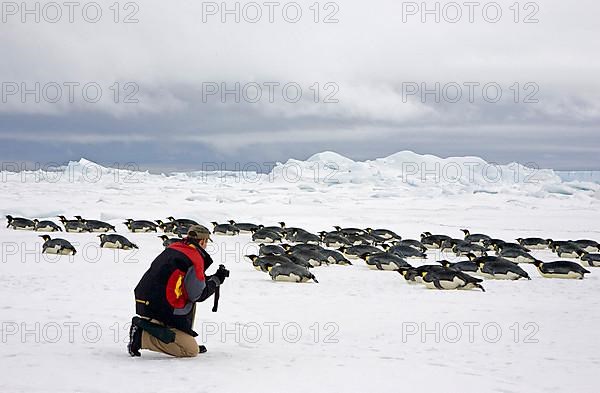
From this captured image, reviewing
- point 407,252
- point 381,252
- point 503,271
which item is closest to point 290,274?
point 381,252

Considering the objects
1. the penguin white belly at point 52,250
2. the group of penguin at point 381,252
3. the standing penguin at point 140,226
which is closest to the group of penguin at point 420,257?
the group of penguin at point 381,252

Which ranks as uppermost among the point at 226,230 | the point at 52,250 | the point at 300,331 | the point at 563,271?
the point at 226,230

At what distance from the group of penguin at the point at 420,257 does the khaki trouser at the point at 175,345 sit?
21.7 ft

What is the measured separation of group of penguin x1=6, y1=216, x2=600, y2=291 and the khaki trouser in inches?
260

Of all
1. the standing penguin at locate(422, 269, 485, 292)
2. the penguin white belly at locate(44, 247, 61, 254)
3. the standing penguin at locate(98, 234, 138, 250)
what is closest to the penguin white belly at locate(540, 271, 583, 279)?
the standing penguin at locate(422, 269, 485, 292)

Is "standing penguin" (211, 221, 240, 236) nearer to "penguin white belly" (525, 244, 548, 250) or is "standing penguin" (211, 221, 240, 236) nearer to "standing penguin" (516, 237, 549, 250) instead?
"standing penguin" (516, 237, 549, 250)

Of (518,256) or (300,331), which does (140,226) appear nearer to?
(518,256)

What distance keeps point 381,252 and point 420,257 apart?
1.96 meters

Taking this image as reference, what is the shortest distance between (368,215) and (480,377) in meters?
30.4

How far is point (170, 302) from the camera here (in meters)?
6.38

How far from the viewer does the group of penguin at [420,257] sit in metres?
12.9

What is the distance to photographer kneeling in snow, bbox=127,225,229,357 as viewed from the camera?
6.31 m

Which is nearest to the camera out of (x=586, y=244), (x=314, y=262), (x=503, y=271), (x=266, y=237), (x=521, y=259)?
(x=503, y=271)

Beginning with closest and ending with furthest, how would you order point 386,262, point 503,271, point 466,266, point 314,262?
point 503,271 < point 466,266 < point 386,262 < point 314,262
